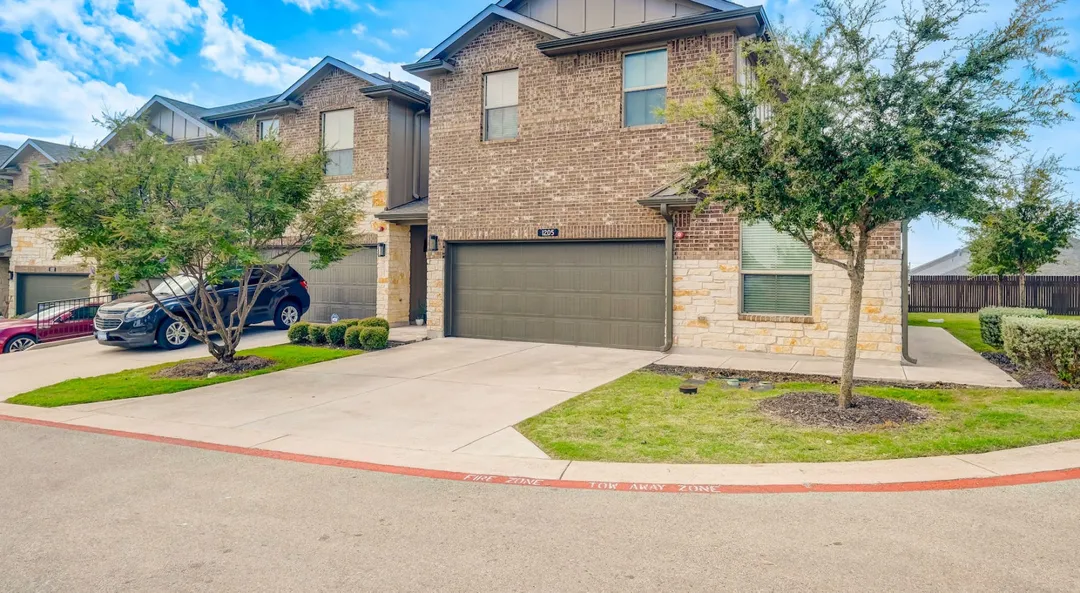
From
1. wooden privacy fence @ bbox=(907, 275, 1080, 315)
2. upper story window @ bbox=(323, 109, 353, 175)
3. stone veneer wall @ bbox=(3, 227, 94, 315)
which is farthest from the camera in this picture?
wooden privacy fence @ bbox=(907, 275, 1080, 315)

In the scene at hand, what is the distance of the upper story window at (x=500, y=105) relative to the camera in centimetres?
1488

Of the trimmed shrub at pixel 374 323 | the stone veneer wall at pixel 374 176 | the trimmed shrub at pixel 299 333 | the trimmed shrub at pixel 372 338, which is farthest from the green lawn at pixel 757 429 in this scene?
the stone veneer wall at pixel 374 176

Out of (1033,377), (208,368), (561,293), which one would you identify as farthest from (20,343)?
(1033,377)

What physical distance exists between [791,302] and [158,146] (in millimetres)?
11396

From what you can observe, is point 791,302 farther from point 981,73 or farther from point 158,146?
point 158,146

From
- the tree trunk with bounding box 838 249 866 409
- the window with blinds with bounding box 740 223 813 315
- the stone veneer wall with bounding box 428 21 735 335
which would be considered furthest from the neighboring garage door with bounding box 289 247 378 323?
the tree trunk with bounding box 838 249 866 409

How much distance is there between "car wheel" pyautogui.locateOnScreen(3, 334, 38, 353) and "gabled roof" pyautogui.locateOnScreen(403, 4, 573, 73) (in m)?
11.0

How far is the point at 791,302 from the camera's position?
40.3 ft

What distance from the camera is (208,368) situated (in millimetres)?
11531

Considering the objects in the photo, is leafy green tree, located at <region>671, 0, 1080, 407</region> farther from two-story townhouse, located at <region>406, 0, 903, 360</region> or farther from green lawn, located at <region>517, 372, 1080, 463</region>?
two-story townhouse, located at <region>406, 0, 903, 360</region>

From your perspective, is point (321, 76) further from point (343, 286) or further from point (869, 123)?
point (869, 123)

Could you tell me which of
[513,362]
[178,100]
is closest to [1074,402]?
[513,362]

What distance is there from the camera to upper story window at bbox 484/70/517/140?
14883 millimetres

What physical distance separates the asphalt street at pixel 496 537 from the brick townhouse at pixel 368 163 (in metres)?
11.9
